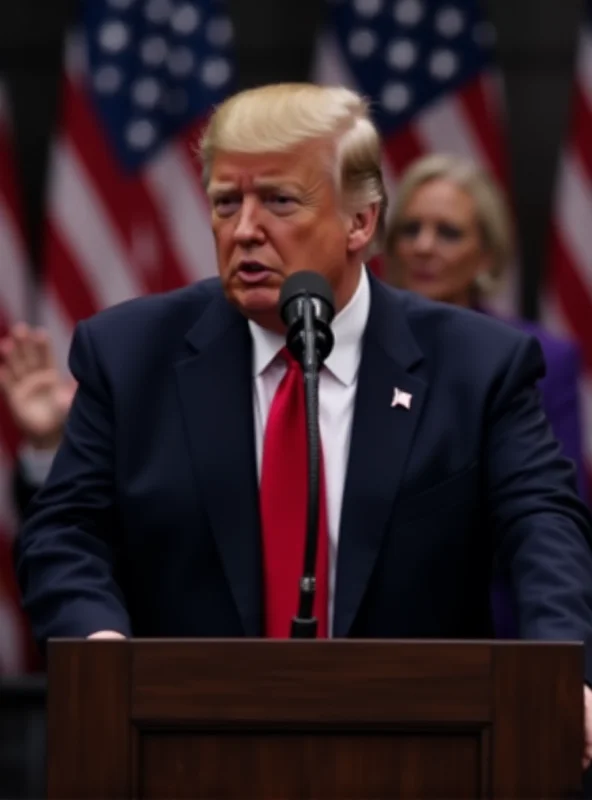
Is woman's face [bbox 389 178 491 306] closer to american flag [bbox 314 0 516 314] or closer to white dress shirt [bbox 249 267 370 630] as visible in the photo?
american flag [bbox 314 0 516 314]

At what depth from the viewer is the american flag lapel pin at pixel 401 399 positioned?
12.2 feet

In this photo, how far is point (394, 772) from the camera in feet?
9.32

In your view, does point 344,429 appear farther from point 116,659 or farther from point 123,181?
point 123,181

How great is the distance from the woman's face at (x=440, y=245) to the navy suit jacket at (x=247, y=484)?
1.36m

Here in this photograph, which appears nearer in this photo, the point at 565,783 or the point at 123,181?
the point at 565,783

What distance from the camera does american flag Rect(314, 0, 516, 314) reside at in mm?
6594

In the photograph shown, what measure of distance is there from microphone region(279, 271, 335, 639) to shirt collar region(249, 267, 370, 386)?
0.50 metres

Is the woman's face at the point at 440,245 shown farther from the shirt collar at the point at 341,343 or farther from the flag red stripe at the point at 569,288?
the shirt collar at the point at 341,343

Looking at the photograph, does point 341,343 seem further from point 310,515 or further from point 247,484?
point 310,515

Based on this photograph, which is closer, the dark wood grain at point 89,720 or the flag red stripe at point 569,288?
the dark wood grain at point 89,720

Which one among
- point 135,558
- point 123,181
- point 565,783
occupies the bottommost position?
point 565,783

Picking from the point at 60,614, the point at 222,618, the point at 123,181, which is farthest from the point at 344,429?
the point at 123,181

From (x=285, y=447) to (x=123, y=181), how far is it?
312 cm

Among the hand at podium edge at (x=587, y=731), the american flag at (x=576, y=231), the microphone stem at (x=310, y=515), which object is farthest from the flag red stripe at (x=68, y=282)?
the hand at podium edge at (x=587, y=731)
